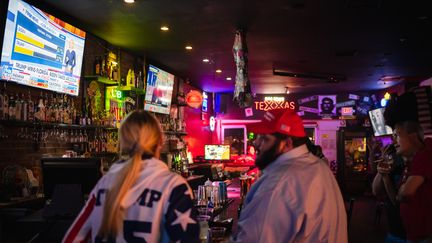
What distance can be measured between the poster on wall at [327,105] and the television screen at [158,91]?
281 inches

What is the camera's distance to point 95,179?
9.30ft

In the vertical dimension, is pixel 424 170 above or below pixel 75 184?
above

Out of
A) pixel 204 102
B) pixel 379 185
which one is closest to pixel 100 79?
pixel 379 185

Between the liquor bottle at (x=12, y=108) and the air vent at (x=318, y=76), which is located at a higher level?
the air vent at (x=318, y=76)

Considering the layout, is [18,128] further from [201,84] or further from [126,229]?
[201,84]

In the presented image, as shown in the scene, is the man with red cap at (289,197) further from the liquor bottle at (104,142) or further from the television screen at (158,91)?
the television screen at (158,91)

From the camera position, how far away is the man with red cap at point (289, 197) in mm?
1979

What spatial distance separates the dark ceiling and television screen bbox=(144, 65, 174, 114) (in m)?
0.31

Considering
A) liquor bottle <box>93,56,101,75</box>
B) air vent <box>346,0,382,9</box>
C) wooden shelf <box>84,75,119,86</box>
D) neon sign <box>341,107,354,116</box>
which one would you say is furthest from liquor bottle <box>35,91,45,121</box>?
neon sign <box>341,107,354,116</box>

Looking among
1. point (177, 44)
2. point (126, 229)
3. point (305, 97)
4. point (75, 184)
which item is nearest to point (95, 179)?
point (75, 184)

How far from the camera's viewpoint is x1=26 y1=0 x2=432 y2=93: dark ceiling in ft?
17.0

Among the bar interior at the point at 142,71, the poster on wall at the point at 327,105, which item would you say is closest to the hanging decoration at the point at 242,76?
the bar interior at the point at 142,71

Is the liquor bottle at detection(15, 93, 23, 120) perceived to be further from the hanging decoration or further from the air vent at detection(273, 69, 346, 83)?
the air vent at detection(273, 69, 346, 83)

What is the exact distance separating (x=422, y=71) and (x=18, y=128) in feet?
31.2
